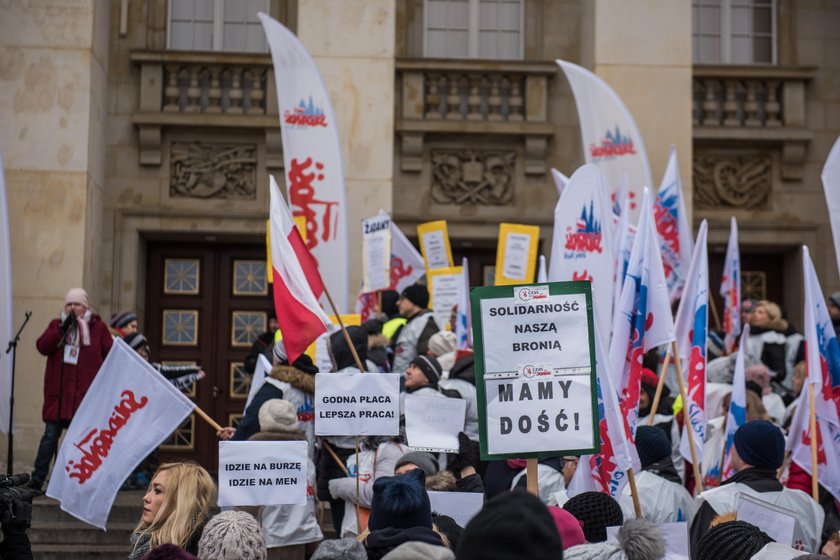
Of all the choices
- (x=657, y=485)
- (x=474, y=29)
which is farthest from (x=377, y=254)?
(x=474, y=29)

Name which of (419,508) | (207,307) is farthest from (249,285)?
(419,508)

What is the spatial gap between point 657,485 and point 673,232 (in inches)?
240

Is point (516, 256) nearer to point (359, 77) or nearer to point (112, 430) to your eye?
point (359, 77)

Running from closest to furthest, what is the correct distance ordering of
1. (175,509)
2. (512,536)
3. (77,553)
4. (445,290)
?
(512,536) < (175,509) < (77,553) < (445,290)

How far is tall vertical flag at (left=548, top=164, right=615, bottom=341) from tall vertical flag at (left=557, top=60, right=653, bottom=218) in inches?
149

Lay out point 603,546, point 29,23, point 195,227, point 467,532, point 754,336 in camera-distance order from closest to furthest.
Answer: point 467,532 < point 603,546 < point 754,336 < point 29,23 < point 195,227

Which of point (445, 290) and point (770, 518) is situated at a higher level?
point (445, 290)

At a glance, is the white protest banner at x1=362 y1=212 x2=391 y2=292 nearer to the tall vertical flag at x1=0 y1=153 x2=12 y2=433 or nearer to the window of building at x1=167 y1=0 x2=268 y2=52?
the tall vertical flag at x1=0 y1=153 x2=12 y2=433

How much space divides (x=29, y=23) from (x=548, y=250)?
670 cm

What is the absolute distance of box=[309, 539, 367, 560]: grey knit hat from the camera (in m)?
4.54

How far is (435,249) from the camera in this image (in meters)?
14.2

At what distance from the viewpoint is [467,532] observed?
329cm

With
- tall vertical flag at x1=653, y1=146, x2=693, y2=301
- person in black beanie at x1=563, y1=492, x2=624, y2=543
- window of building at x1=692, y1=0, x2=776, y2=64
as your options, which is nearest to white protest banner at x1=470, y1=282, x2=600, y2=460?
person in black beanie at x1=563, y1=492, x2=624, y2=543

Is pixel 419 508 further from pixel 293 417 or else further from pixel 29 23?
pixel 29 23
